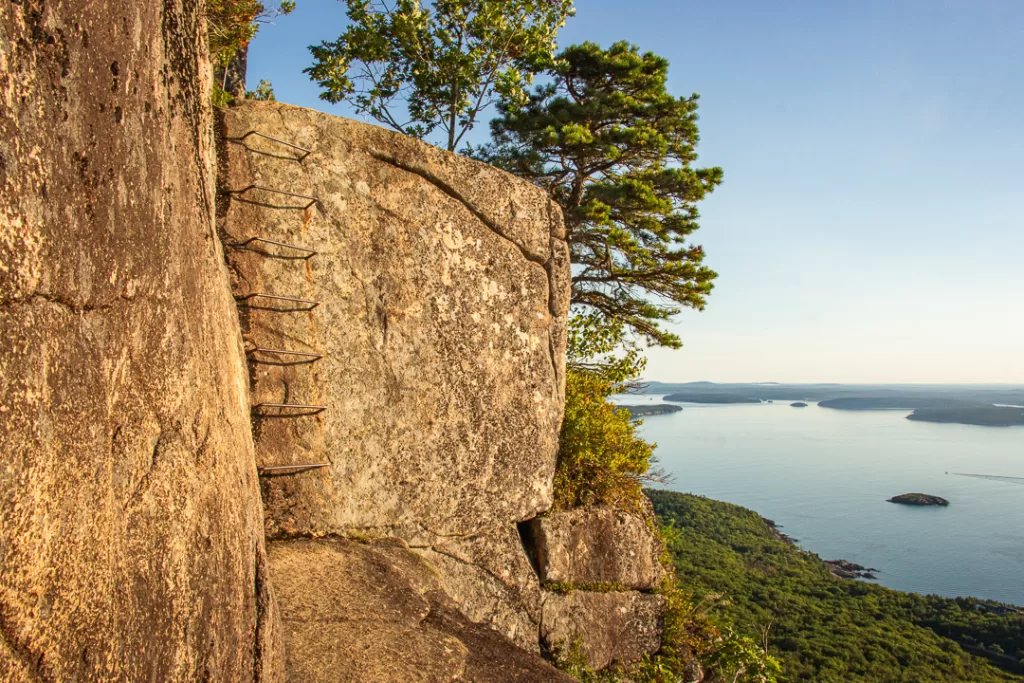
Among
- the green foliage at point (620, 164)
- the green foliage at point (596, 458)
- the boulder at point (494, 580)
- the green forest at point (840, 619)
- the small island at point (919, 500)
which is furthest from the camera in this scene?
the small island at point (919, 500)

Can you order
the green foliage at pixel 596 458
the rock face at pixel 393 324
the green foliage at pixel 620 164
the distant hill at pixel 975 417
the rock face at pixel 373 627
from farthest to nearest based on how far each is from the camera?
1. the distant hill at pixel 975 417
2. the green foliage at pixel 620 164
3. the green foliage at pixel 596 458
4. the rock face at pixel 393 324
5. the rock face at pixel 373 627

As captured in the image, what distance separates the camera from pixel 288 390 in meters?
4.18

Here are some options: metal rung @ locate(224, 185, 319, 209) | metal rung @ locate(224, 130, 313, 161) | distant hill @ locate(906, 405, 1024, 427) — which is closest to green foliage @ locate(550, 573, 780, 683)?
metal rung @ locate(224, 185, 319, 209)

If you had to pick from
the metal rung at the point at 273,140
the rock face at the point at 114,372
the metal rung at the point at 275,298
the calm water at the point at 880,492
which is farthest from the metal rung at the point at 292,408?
the calm water at the point at 880,492

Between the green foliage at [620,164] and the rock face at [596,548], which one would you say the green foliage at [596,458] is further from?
the green foliage at [620,164]

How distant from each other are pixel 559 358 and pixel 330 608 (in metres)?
3.26

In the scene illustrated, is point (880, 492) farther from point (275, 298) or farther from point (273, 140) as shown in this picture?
point (273, 140)

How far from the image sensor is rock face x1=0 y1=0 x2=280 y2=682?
163 cm

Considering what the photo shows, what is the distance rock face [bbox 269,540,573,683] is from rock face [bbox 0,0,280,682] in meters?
0.35

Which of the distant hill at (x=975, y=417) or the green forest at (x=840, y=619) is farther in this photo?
the distant hill at (x=975, y=417)

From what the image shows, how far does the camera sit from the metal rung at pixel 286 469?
159 inches

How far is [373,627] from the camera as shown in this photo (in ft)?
11.2

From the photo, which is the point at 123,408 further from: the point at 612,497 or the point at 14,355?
the point at 612,497

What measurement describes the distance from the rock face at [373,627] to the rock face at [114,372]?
35cm
